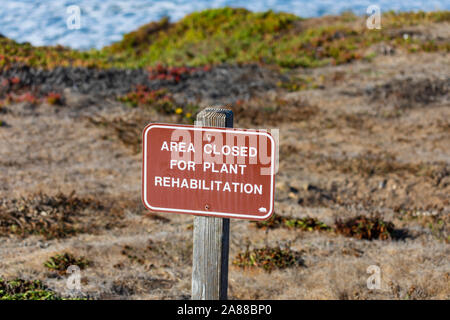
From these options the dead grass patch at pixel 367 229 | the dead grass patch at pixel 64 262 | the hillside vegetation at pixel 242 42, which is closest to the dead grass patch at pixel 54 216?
the dead grass patch at pixel 64 262

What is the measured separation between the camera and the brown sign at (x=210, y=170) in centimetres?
274

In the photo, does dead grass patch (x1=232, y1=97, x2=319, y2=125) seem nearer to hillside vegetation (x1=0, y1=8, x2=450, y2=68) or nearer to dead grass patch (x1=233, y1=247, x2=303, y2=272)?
hillside vegetation (x1=0, y1=8, x2=450, y2=68)

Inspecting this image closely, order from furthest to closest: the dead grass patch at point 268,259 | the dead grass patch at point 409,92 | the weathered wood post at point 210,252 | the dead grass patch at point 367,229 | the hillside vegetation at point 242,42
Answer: the hillside vegetation at point 242,42, the dead grass patch at point 409,92, the dead grass patch at point 367,229, the dead grass patch at point 268,259, the weathered wood post at point 210,252

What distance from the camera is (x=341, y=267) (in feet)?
20.1

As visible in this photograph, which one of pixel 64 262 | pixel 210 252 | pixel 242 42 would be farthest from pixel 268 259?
pixel 242 42

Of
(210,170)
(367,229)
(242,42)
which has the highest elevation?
(242,42)

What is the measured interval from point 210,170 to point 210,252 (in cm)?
51

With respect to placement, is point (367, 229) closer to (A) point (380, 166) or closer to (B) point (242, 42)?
(A) point (380, 166)

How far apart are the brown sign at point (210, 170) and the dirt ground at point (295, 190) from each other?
2902 millimetres

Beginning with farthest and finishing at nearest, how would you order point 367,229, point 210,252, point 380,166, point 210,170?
point 380,166, point 367,229, point 210,252, point 210,170

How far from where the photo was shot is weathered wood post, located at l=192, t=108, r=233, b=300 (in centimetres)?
285

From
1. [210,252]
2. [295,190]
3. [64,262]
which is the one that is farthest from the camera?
[295,190]

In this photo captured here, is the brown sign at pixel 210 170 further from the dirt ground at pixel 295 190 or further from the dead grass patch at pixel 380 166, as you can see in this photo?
the dead grass patch at pixel 380 166

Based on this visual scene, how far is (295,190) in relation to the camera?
896cm
